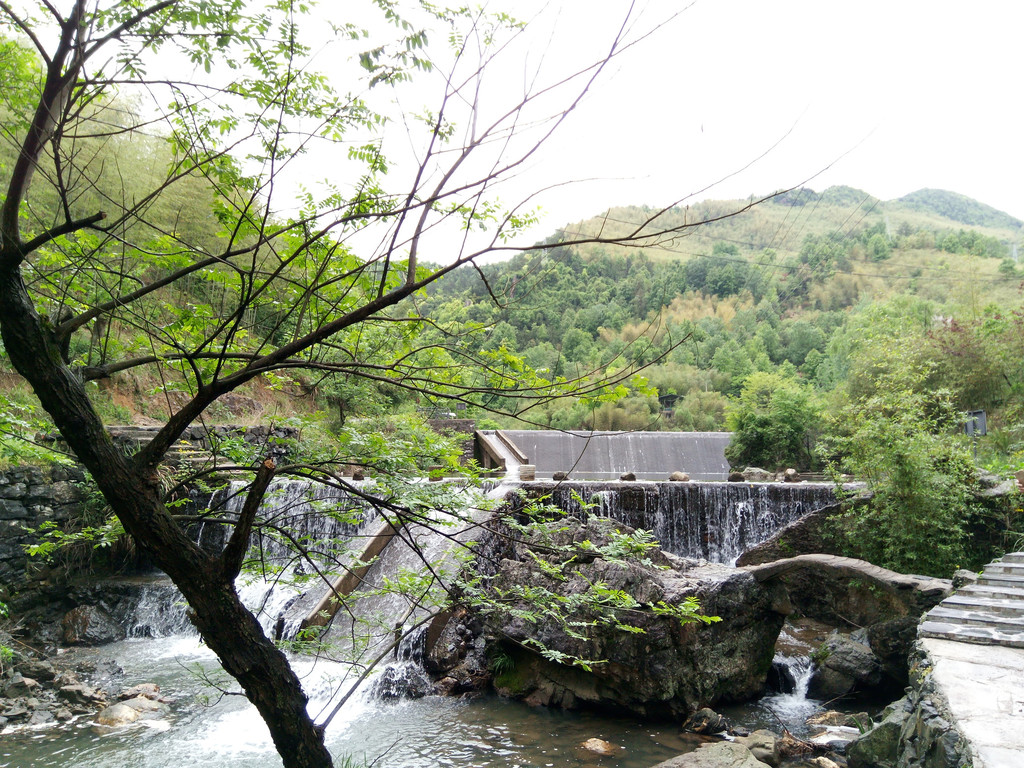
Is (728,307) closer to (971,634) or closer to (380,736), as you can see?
(971,634)

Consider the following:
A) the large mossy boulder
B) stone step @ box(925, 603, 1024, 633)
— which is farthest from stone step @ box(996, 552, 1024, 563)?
stone step @ box(925, 603, 1024, 633)

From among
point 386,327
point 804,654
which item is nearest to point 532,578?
point 804,654

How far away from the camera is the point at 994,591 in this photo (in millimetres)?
4895

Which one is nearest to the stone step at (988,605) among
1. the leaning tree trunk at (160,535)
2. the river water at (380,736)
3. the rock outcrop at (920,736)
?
the rock outcrop at (920,736)

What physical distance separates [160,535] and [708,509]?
8.67 meters

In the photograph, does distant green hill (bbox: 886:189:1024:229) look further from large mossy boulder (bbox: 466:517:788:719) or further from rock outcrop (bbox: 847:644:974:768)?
rock outcrop (bbox: 847:644:974:768)

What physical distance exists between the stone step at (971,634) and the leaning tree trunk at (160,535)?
353 centimetres

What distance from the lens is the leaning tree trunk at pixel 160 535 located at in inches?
75.4

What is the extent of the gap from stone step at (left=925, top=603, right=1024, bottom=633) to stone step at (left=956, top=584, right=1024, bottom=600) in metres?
0.44

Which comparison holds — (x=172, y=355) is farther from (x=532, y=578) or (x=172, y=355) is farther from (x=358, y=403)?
(x=358, y=403)

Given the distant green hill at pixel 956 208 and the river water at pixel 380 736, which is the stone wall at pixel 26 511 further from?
the distant green hill at pixel 956 208

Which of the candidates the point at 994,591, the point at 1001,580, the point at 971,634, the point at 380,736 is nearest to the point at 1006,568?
the point at 1001,580

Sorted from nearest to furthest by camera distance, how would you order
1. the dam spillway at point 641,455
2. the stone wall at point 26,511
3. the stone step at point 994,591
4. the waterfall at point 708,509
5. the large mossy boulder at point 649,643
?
the stone step at point 994,591, the large mossy boulder at point 649,643, the stone wall at point 26,511, the waterfall at point 708,509, the dam spillway at point 641,455

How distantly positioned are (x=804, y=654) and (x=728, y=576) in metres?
1.88
